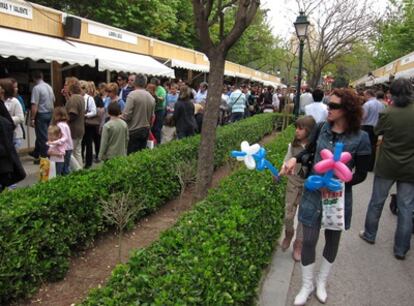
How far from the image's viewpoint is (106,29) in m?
13.5

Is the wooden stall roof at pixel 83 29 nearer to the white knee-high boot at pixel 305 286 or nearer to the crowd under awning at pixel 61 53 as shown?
the crowd under awning at pixel 61 53

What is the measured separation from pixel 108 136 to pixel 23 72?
25.0ft

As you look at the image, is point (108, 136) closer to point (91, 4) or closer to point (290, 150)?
point (290, 150)

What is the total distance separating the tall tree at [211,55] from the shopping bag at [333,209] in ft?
9.26

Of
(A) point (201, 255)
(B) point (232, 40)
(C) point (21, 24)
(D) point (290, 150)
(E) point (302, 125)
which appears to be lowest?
(A) point (201, 255)

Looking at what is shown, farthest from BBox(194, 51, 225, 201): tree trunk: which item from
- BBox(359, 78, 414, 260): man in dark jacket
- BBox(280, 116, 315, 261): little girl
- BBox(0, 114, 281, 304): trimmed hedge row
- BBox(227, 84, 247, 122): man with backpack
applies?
BBox(227, 84, 247, 122): man with backpack

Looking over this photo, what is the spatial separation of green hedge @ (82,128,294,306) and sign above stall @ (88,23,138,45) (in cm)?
1035

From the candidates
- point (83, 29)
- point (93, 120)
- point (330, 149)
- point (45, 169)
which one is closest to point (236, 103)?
point (83, 29)

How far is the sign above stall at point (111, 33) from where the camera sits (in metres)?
12.9

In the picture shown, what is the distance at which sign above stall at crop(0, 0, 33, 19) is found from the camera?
9.29 metres

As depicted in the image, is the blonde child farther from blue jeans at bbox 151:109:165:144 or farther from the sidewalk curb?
blue jeans at bbox 151:109:165:144

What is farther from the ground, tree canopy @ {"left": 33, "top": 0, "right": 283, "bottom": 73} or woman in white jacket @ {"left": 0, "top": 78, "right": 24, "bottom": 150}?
tree canopy @ {"left": 33, "top": 0, "right": 283, "bottom": 73}

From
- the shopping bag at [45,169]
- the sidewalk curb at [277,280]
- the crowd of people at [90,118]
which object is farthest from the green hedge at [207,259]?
the shopping bag at [45,169]

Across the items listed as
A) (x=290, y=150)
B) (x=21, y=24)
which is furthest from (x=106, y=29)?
(x=290, y=150)
